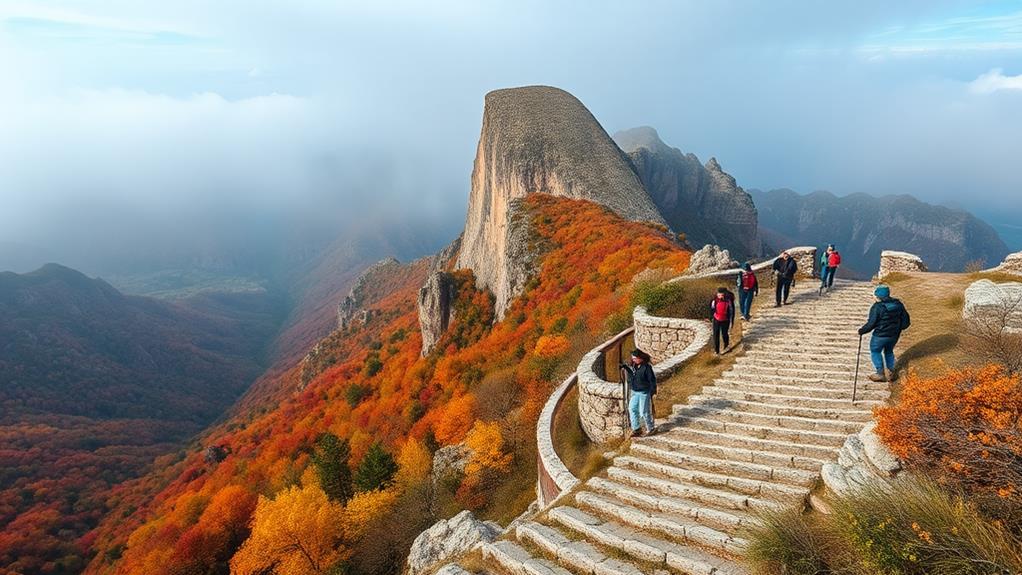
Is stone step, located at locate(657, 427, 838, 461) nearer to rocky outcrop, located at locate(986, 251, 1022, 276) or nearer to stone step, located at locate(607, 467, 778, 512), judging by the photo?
stone step, located at locate(607, 467, 778, 512)

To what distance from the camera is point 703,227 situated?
314 ft

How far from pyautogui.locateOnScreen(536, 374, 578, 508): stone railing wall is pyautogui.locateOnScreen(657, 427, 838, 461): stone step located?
1896 millimetres

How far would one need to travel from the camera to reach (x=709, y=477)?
22.4 feet

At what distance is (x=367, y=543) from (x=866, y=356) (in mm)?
20234

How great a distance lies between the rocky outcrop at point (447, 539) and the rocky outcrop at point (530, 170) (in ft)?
Result: 93.6

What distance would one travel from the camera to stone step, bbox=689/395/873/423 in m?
7.81

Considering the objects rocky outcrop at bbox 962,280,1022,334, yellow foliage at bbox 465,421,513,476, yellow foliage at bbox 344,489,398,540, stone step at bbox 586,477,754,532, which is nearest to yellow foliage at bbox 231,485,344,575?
yellow foliage at bbox 344,489,398,540

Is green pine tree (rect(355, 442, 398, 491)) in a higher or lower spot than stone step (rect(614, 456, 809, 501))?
lower

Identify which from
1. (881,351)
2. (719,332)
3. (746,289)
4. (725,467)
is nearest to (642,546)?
(725,467)

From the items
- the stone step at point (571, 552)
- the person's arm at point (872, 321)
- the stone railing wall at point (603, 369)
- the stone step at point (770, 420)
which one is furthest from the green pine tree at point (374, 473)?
the person's arm at point (872, 321)

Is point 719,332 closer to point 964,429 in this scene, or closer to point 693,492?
point 693,492

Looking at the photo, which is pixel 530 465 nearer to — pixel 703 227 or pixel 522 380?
pixel 522 380

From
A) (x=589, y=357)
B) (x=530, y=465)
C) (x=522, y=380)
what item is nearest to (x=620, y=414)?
(x=589, y=357)

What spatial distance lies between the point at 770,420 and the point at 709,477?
2.11 meters
